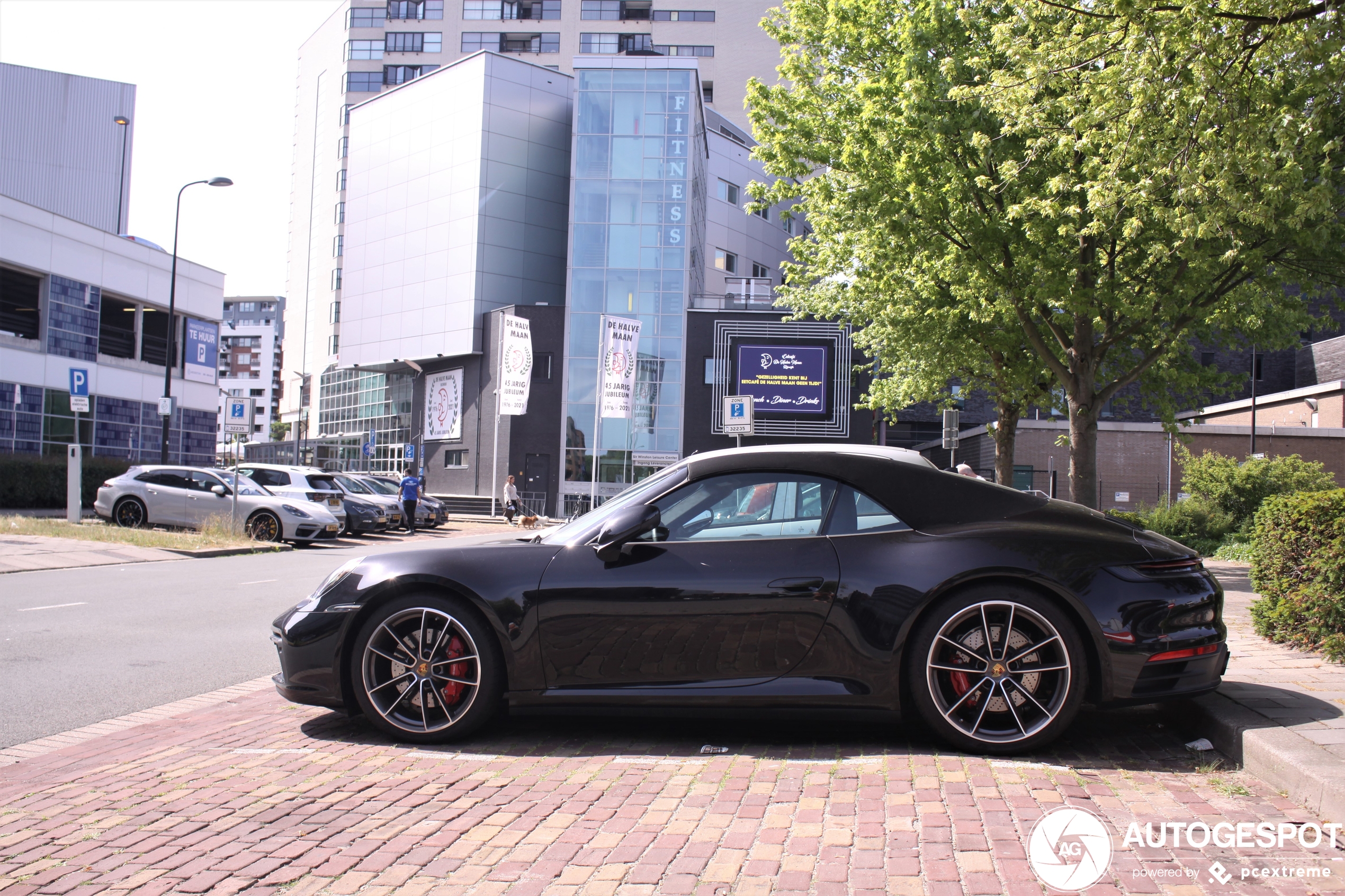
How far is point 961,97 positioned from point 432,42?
6421 centimetres

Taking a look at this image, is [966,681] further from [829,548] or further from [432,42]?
[432,42]

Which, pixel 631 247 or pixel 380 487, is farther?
pixel 631 247

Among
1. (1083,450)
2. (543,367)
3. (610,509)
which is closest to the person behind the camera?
(610,509)

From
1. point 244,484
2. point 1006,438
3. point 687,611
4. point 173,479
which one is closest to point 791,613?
point 687,611

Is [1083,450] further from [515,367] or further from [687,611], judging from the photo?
[515,367]

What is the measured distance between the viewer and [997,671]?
4.04 meters

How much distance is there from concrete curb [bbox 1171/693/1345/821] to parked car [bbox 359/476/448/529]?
84.0 ft

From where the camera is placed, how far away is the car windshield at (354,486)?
27578mm

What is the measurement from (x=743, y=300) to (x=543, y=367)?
34.8 ft

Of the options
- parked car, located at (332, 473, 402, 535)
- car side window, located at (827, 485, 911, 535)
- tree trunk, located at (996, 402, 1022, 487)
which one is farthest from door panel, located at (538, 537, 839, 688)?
parked car, located at (332, 473, 402, 535)

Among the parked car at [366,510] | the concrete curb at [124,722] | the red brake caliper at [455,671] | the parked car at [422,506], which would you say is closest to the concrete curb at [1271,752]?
the red brake caliper at [455,671]

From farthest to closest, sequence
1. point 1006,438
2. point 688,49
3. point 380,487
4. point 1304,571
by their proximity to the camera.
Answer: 1. point 688,49
2. point 380,487
3. point 1006,438
4. point 1304,571

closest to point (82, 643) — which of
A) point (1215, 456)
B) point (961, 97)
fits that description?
point (961, 97)

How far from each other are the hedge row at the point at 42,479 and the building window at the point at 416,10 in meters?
49.2
